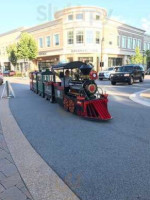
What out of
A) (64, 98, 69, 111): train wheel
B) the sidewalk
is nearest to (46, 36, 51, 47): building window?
(64, 98, 69, 111): train wheel

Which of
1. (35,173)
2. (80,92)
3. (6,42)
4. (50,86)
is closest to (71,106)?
(80,92)

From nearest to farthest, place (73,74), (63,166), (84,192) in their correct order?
(84,192) < (63,166) < (73,74)

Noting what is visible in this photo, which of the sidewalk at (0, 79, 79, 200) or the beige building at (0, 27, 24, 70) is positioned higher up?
the beige building at (0, 27, 24, 70)

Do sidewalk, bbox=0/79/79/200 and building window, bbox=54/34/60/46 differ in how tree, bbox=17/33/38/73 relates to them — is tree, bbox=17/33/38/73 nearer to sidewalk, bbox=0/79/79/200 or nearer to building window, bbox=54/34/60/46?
building window, bbox=54/34/60/46

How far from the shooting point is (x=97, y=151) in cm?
457

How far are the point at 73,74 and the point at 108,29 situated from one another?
1420 inches

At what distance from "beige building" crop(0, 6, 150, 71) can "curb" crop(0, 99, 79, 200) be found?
32.6 m

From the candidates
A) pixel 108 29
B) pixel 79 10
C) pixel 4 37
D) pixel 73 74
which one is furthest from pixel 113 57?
pixel 73 74

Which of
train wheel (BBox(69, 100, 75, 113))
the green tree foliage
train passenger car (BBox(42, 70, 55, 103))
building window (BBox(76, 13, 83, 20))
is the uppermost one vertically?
building window (BBox(76, 13, 83, 20))

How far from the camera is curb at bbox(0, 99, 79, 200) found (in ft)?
10.1

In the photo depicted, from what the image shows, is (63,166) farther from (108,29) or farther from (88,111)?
(108,29)

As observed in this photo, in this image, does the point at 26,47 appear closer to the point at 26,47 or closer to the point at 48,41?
the point at 26,47

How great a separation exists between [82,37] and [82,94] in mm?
33570

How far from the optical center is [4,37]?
5981 cm
